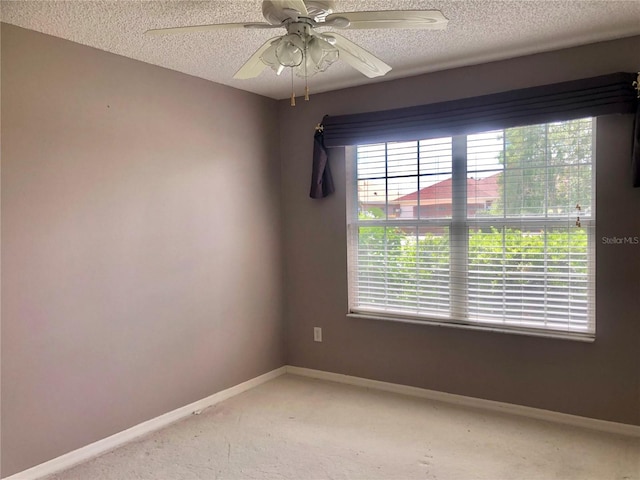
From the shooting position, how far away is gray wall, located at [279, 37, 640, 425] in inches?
108

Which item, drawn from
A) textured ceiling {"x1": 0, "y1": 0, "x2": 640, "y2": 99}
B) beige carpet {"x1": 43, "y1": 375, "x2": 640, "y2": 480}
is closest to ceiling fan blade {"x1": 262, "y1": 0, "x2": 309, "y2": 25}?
textured ceiling {"x1": 0, "y1": 0, "x2": 640, "y2": 99}

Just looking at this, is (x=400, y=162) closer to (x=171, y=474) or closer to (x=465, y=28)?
(x=465, y=28)

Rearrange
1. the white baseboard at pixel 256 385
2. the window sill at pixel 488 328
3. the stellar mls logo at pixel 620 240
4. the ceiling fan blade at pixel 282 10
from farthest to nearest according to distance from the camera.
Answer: the window sill at pixel 488 328, the stellar mls logo at pixel 620 240, the white baseboard at pixel 256 385, the ceiling fan blade at pixel 282 10

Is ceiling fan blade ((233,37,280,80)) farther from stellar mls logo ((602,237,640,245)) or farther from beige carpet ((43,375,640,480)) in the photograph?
stellar mls logo ((602,237,640,245))

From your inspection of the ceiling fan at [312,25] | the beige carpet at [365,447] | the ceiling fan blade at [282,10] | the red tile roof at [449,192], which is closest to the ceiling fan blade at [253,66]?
the ceiling fan at [312,25]

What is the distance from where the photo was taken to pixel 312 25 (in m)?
1.82

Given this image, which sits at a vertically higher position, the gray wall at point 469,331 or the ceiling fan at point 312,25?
the ceiling fan at point 312,25

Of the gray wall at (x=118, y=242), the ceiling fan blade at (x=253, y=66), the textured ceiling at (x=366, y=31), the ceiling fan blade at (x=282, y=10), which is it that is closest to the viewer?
the ceiling fan blade at (x=282, y=10)

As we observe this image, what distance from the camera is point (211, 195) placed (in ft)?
11.3

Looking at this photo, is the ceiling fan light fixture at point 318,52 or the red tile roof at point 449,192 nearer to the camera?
the ceiling fan light fixture at point 318,52

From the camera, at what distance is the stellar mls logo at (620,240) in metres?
2.71

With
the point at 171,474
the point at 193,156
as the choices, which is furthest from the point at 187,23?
the point at 171,474

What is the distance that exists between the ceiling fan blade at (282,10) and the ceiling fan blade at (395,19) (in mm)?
132

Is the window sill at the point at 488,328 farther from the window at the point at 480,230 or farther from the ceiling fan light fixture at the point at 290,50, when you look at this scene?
the ceiling fan light fixture at the point at 290,50
